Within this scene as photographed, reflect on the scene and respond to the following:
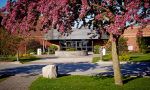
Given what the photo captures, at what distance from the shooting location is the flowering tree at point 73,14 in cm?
1265

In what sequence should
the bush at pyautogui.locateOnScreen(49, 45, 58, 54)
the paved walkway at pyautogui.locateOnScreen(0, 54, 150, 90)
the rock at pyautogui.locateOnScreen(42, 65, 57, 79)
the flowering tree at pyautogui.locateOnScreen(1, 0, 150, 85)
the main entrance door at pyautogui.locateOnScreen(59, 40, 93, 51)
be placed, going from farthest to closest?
the main entrance door at pyautogui.locateOnScreen(59, 40, 93, 51)
the bush at pyautogui.locateOnScreen(49, 45, 58, 54)
the rock at pyautogui.locateOnScreen(42, 65, 57, 79)
the paved walkway at pyautogui.locateOnScreen(0, 54, 150, 90)
the flowering tree at pyautogui.locateOnScreen(1, 0, 150, 85)

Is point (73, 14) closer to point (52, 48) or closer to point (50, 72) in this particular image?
point (50, 72)

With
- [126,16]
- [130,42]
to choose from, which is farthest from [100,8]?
[130,42]

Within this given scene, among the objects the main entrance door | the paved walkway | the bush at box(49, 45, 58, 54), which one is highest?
the main entrance door

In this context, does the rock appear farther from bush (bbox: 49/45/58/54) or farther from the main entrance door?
the main entrance door

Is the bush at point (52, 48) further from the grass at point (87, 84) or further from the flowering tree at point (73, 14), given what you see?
the flowering tree at point (73, 14)

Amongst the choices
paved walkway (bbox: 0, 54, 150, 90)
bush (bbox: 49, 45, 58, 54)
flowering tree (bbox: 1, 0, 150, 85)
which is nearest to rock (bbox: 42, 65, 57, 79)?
paved walkway (bbox: 0, 54, 150, 90)

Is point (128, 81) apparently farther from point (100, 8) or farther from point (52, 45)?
point (52, 45)

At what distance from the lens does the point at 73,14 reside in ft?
45.2

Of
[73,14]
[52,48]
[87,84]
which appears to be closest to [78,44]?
[52,48]

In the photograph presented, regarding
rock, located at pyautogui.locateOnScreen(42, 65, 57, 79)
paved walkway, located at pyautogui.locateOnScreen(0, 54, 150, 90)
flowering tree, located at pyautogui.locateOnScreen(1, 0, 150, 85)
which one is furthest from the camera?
rock, located at pyautogui.locateOnScreen(42, 65, 57, 79)

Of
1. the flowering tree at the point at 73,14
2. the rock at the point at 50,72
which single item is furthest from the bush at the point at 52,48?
the flowering tree at the point at 73,14

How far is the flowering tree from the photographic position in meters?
12.6

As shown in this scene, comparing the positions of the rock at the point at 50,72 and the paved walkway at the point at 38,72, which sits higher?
the rock at the point at 50,72
